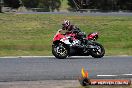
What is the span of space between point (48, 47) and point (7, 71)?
1032 cm

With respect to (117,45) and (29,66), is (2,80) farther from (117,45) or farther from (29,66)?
(117,45)

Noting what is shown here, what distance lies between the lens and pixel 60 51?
19000 millimetres

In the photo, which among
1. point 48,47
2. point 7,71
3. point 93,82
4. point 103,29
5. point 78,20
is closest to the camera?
point 93,82

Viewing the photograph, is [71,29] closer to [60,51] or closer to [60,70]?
[60,51]

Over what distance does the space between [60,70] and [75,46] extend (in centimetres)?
486

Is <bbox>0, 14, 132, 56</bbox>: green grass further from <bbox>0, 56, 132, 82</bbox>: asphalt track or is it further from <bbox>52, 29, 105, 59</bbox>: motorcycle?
<bbox>0, 56, 132, 82</bbox>: asphalt track

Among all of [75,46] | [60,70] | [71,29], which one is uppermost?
[71,29]

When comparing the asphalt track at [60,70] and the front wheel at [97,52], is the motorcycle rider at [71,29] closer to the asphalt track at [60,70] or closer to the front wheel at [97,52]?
the front wheel at [97,52]

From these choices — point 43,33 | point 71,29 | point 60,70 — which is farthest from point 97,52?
point 43,33

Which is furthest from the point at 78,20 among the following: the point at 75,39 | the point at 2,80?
the point at 2,80

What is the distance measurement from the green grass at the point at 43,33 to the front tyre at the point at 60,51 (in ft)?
10.2

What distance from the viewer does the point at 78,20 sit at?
119 feet

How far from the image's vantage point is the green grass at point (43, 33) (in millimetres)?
23984

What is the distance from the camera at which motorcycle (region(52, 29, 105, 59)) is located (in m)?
19.0
